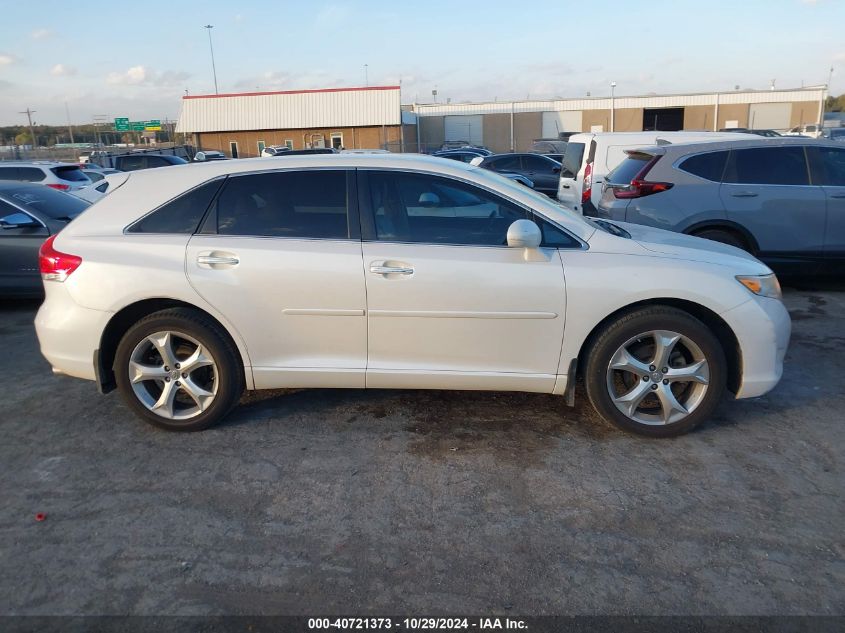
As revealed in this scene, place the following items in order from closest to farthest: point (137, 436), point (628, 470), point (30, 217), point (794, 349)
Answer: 1. point (628, 470)
2. point (137, 436)
3. point (794, 349)
4. point (30, 217)

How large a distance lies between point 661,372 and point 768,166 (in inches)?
181

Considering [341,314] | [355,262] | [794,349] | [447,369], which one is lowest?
[794,349]

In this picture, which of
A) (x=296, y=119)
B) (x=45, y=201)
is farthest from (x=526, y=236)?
(x=296, y=119)

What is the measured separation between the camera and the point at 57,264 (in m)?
4.18

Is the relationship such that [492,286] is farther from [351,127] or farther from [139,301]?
[351,127]

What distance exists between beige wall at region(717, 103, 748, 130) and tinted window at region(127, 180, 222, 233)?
165ft

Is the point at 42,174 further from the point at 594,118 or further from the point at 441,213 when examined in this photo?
the point at 594,118

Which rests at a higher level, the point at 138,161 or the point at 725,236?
the point at 138,161

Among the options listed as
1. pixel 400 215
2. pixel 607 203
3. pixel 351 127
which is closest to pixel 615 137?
pixel 607 203

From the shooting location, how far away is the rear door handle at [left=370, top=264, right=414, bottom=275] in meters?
3.93

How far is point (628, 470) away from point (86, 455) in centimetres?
318

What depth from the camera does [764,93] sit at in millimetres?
46719


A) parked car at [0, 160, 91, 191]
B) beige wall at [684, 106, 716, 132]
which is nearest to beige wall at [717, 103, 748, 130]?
beige wall at [684, 106, 716, 132]

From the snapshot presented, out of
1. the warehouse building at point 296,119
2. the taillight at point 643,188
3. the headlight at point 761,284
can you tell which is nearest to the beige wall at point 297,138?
the warehouse building at point 296,119
